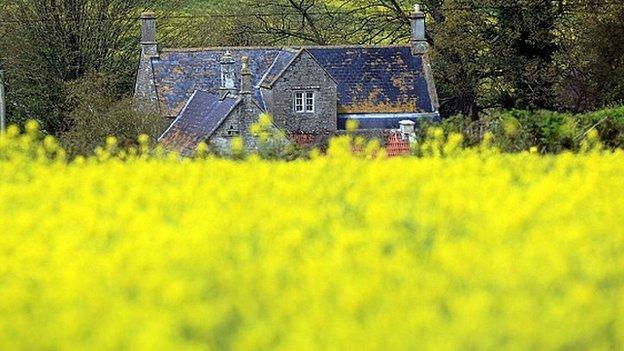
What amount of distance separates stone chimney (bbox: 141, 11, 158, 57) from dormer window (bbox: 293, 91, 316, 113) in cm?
592

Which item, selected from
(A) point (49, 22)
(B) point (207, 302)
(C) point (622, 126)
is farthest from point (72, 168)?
(A) point (49, 22)

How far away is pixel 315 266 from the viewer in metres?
6.18

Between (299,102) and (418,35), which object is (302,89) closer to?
(299,102)

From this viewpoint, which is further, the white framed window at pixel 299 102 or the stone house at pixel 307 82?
the white framed window at pixel 299 102

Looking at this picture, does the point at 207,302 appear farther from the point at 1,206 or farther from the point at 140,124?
the point at 140,124

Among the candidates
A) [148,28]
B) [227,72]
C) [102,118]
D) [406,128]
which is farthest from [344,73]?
[102,118]

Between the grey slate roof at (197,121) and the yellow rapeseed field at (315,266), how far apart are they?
940 inches

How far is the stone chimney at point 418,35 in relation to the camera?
46.1 metres

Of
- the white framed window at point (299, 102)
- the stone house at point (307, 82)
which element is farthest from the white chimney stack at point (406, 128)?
the white framed window at point (299, 102)

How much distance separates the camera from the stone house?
43438mm

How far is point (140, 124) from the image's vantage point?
35406 mm

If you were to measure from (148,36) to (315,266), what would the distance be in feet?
135

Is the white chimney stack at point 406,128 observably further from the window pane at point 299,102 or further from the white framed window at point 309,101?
the window pane at point 299,102

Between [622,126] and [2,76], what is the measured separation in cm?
2757
